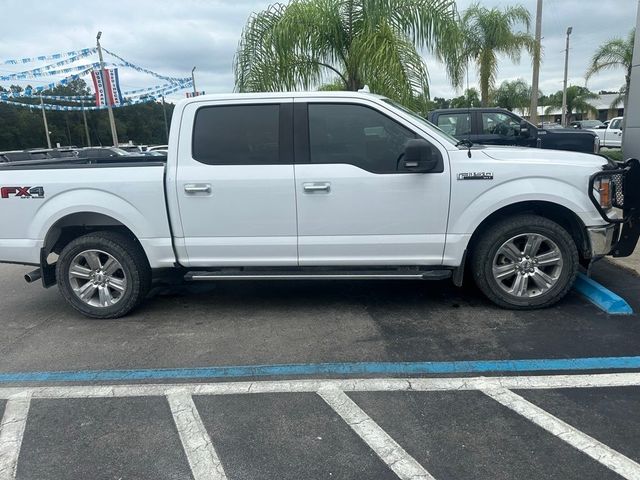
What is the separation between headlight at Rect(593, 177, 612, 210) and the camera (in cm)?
447

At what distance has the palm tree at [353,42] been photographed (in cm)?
841

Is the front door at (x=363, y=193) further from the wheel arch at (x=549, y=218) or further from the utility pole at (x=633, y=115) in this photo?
the utility pole at (x=633, y=115)

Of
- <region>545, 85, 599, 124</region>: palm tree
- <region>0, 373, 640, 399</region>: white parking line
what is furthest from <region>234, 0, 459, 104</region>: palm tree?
<region>545, 85, 599, 124</region>: palm tree

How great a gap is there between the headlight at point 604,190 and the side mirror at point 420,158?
1.32 m

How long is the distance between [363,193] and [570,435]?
2.40 m

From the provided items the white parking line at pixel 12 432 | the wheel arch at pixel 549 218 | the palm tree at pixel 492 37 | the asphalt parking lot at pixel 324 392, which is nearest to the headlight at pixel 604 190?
the wheel arch at pixel 549 218

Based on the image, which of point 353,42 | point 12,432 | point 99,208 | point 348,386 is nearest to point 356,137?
point 348,386

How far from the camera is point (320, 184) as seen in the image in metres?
4.54

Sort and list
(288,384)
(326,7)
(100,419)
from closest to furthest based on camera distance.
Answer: (100,419)
(288,384)
(326,7)

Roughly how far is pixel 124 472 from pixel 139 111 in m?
71.6

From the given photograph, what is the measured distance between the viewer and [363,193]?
452cm

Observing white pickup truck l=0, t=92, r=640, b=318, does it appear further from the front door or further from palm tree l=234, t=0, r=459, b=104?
palm tree l=234, t=0, r=459, b=104

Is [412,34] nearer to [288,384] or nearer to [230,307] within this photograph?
[230,307]

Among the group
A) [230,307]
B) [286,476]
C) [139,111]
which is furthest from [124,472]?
[139,111]
